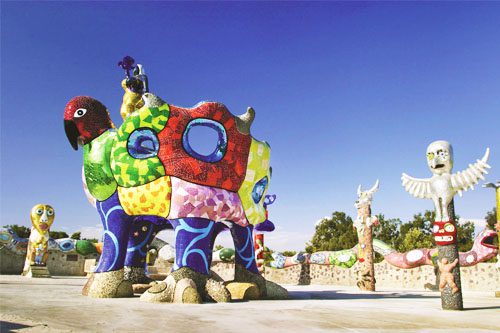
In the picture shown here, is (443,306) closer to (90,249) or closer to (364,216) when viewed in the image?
(364,216)

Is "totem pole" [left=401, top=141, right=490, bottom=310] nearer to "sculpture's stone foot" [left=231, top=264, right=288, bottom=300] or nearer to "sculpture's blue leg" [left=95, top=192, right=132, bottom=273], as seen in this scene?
"sculpture's stone foot" [left=231, top=264, right=288, bottom=300]

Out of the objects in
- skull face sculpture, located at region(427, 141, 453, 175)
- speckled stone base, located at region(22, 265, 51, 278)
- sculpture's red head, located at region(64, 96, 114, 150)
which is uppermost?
sculpture's red head, located at region(64, 96, 114, 150)

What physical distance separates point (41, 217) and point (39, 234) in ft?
2.60

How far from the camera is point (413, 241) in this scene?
28766 mm

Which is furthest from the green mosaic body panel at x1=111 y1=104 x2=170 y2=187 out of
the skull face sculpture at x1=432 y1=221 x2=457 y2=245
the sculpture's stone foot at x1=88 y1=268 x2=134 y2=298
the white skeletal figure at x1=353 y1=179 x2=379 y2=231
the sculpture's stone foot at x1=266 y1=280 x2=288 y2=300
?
the white skeletal figure at x1=353 y1=179 x2=379 y2=231

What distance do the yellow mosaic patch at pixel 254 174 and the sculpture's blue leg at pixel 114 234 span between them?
9.13 feet

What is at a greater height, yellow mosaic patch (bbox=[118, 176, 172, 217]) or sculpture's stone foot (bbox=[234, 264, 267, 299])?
yellow mosaic patch (bbox=[118, 176, 172, 217])

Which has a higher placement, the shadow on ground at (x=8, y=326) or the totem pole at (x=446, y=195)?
the totem pole at (x=446, y=195)

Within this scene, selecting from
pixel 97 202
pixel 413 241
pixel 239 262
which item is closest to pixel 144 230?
pixel 97 202

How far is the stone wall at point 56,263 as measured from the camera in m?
24.6

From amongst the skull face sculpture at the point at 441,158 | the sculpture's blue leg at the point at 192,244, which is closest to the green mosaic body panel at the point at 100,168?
the sculpture's blue leg at the point at 192,244

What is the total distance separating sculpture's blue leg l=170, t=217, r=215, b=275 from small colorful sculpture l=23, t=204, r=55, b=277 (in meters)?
13.7

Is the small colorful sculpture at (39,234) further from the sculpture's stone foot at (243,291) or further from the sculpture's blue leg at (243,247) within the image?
the sculpture's stone foot at (243,291)

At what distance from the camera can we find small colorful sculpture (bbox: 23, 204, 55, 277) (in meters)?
20.5
